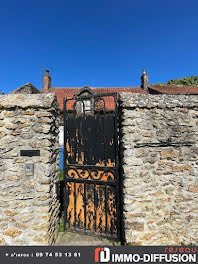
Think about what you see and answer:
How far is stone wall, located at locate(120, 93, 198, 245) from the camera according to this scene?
2.55 m

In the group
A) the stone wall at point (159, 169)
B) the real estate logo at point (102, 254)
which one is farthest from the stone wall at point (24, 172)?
the stone wall at point (159, 169)

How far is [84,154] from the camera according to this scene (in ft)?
10.1

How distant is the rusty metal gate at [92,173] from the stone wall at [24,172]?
0.58 metres

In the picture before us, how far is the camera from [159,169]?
8.68 feet

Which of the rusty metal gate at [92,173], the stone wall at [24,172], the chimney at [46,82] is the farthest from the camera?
the chimney at [46,82]

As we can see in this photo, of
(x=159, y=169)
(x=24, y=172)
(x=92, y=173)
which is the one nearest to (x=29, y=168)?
(x=24, y=172)

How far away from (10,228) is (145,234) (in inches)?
94.8

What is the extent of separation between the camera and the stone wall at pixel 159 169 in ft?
8.38

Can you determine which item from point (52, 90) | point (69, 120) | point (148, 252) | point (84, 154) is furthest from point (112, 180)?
point (52, 90)

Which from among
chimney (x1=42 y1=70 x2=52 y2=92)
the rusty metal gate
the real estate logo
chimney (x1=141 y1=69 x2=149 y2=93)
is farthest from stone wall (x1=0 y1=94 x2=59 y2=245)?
chimney (x1=141 y1=69 x2=149 y2=93)

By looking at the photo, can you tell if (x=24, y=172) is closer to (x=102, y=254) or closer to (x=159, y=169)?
(x=102, y=254)

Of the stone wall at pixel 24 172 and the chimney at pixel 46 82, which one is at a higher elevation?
the chimney at pixel 46 82

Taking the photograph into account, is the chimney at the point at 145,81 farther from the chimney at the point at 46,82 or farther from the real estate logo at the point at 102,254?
the real estate logo at the point at 102,254

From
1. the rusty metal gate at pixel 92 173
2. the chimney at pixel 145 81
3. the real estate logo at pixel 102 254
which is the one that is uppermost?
the chimney at pixel 145 81
